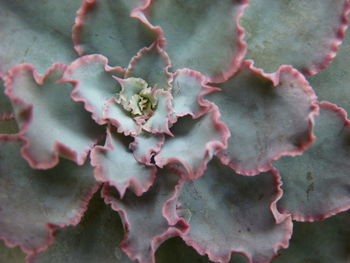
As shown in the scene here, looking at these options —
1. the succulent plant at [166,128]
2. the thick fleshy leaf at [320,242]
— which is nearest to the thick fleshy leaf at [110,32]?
the succulent plant at [166,128]

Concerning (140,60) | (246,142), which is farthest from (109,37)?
(246,142)

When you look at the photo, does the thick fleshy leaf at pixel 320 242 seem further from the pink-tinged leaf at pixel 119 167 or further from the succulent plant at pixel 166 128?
the pink-tinged leaf at pixel 119 167

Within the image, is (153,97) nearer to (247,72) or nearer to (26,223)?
(247,72)

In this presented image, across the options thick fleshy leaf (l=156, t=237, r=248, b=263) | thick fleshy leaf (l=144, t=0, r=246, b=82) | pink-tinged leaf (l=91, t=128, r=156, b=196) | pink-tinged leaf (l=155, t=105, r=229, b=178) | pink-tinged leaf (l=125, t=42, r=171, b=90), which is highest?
thick fleshy leaf (l=144, t=0, r=246, b=82)

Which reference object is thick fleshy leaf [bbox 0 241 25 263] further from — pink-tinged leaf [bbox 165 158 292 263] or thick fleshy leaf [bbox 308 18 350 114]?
thick fleshy leaf [bbox 308 18 350 114]

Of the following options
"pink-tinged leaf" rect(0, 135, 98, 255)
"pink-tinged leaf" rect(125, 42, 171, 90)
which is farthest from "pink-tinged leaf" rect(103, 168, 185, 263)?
"pink-tinged leaf" rect(125, 42, 171, 90)

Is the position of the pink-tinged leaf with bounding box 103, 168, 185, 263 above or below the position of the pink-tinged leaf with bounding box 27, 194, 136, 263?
above
